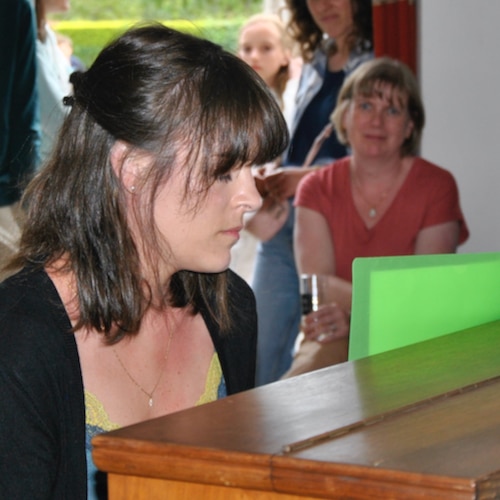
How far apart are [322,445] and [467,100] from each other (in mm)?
3281

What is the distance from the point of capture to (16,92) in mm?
2945

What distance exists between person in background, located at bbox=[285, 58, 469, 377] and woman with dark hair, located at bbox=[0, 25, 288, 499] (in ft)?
6.24

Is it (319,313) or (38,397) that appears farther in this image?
(319,313)

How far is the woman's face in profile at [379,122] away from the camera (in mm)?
3559

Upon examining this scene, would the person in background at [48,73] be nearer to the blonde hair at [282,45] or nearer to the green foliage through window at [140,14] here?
the blonde hair at [282,45]

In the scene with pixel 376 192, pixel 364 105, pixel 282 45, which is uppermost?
pixel 282 45

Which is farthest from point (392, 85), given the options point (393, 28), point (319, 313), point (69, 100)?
point (69, 100)

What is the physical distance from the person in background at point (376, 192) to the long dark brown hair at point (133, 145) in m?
1.93

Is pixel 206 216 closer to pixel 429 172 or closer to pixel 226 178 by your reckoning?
pixel 226 178

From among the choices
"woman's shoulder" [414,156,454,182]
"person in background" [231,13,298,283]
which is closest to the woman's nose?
"woman's shoulder" [414,156,454,182]

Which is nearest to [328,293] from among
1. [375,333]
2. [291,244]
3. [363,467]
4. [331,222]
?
[331,222]

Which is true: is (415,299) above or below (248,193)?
below

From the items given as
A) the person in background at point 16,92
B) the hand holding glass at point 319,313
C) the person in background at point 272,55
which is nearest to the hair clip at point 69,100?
the person in background at point 16,92

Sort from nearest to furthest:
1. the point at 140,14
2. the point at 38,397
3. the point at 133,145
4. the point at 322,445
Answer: the point at 322,445 → the point at 38,397 → the point at 133,145 → the point at 140,14
